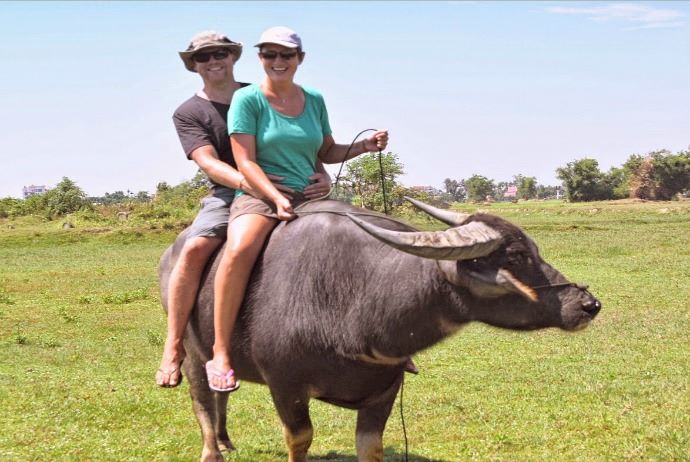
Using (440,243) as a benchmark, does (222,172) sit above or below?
above

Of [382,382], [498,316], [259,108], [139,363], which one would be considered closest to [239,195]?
[259,108]

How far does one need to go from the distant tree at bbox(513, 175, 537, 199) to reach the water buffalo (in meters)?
101

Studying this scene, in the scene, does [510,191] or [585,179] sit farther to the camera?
[510,191]

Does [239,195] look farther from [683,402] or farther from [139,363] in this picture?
[139,363]

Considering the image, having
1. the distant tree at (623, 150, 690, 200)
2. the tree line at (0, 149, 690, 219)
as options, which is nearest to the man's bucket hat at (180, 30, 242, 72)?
the tree line at (0, 149, 690, 219)

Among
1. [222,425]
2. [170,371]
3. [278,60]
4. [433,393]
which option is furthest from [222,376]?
[433,393]

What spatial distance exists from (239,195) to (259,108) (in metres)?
0.46

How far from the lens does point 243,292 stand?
4.04m

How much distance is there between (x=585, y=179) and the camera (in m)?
67.2

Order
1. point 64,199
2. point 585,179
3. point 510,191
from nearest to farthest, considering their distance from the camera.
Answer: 1. point 64,199
2. point 585,179
3. point 510,191

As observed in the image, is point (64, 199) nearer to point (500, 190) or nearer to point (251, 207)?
point (251, 207)

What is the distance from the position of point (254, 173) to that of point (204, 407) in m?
1.94

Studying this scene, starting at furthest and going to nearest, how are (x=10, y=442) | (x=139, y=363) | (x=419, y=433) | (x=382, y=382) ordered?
(x=139, y=363), (x=419, y=433), (x=10, y=442), (x=382, y=382)

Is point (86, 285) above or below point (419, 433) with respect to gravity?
below
